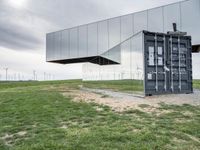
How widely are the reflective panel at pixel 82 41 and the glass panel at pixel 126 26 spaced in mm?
4888

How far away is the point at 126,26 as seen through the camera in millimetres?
24844

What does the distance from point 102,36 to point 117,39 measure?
76.4 inches

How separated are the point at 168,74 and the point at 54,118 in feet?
23.3

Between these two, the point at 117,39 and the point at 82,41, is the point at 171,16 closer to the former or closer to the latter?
the point at 117,39

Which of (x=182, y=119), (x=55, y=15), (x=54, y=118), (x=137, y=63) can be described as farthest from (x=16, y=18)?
(x=182, y=119)

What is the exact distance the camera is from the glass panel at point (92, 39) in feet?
90.0

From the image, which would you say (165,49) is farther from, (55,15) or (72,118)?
(55,15)

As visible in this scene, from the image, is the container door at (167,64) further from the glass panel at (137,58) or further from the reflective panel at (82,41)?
the reflective panel at (82,41)

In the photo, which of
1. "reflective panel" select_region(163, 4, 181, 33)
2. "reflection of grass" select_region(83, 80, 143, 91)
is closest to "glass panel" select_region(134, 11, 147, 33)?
"reflective panel" select_region(163, 4, 181, 33)

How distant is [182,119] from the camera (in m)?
6.88

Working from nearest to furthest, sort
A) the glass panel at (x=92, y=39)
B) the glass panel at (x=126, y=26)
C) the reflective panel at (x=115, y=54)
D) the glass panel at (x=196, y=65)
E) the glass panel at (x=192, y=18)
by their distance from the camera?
the reflective panel at (x=115, y=54), the glass panel at (x=196, y=65), the glass panel at (x=192, y=18), the glass panel at (x=126, y=26), the glass panel at (x=92, y=39)

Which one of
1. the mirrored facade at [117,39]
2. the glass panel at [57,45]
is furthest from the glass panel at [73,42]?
the glass panel at [57,45]

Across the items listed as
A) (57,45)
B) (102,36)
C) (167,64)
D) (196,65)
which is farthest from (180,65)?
(57,45)

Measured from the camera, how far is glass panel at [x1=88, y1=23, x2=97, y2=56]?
27.4 m
